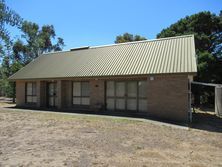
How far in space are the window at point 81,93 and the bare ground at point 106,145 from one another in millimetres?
7851

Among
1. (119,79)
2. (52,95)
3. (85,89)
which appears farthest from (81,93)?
(119,79)

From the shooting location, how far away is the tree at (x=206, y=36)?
27766 mm

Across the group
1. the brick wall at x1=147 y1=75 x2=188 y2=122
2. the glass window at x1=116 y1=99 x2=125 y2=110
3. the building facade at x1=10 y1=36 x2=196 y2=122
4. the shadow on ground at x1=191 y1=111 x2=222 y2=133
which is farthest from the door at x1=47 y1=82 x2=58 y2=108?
the shadow on ground at x1=191 y1=111 x2=222 y2=133

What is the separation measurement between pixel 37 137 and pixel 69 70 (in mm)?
11783

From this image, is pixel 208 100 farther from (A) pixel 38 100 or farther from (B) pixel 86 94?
(A) pixel 38 100

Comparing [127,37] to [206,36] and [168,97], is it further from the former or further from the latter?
[168,97]

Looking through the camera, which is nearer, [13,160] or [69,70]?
[13,160]

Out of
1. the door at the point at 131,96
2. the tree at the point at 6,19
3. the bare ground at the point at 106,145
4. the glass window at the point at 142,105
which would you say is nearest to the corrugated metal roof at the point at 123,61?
the door at the point at 131,96

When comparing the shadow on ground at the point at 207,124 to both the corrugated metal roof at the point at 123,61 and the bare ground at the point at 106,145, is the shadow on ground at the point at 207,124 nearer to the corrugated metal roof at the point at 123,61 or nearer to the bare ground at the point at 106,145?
the bare ground at the point at 106,145

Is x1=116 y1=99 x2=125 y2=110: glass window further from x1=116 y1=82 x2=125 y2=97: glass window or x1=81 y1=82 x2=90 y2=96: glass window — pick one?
x1=81 y1=82 x2=90 y2=96: glass window

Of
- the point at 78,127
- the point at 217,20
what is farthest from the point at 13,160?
the point at 217,20

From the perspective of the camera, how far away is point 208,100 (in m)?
30.2

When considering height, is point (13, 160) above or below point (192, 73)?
below

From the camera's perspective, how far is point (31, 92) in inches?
939
